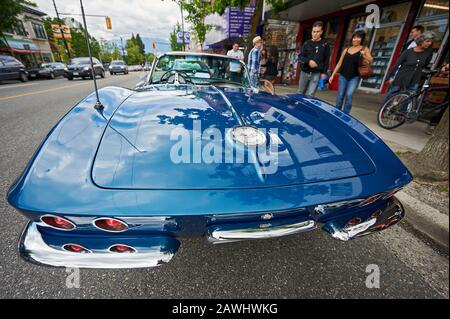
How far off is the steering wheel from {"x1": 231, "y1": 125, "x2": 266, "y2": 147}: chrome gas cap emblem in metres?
1.50

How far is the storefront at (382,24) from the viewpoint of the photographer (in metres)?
5.62

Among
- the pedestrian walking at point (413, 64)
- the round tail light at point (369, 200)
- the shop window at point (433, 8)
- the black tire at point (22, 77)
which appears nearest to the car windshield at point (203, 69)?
the round tail light at point (369, 200)

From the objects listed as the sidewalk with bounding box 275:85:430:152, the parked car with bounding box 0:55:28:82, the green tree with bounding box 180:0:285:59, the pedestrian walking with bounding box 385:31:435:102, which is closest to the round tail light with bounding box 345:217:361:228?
the sidewalk with bounding box 275:85:430:152

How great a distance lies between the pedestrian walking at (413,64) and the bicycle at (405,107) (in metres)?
0.16

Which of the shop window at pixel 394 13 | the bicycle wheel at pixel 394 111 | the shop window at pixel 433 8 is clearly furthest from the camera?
the shop window at pixel 394 13

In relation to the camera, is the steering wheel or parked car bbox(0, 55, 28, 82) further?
parked car bbox(0, 55, 28, 82)

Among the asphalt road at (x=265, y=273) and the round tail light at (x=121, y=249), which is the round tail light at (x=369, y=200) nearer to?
the asphalt road at (x=265, y=273)

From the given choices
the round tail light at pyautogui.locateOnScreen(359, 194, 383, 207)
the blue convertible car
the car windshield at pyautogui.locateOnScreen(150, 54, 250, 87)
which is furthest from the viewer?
the car windshield at pyautogui.locateOnScreen(150, 54, 250, 87)

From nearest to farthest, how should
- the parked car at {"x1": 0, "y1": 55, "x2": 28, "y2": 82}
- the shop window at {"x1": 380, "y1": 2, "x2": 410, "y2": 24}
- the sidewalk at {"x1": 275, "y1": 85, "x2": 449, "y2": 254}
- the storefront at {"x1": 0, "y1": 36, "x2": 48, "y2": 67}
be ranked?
the sidewalk at {"x1": 275, "y1": 85, "x2": 449, "y2": 254}, the shop window at {"x1": 380, "y1": 2, "x2": 410, "y2": 24}, the parked car at {"x1": 0, "y1": 55, "x2": 28, "y2": 82}, the storefront at {"x1": 0, "y1": 36, "x2": 48, "y2": 67}

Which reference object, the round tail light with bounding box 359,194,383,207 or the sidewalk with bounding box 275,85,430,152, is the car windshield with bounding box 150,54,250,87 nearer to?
the round tail light with bounding box 359,194,383,207

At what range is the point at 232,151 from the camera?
44.0 inches

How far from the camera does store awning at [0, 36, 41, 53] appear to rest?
21.7 metres
